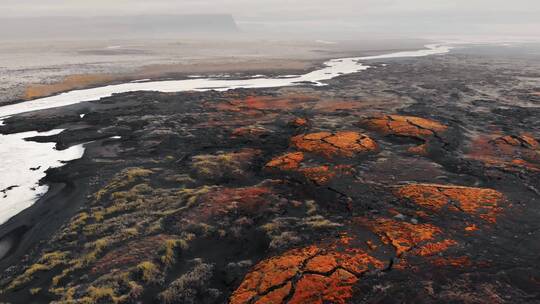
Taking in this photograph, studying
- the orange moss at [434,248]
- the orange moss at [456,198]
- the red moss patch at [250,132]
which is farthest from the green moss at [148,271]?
the red moss patch at [250,132]

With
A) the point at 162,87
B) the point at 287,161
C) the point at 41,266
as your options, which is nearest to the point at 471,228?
the point at 287,161

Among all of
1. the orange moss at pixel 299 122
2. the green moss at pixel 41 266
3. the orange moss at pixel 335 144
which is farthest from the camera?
the orange moss at pixel 299 122

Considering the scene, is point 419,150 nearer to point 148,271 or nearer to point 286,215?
point 286,215

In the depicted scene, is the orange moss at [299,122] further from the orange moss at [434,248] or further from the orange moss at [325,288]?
the orange moss at [325,288]

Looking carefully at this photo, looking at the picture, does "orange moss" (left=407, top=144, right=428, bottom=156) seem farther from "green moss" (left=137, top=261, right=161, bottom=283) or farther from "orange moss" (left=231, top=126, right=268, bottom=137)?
"green moss" (left=137, top=261, right=161, bottom=283)

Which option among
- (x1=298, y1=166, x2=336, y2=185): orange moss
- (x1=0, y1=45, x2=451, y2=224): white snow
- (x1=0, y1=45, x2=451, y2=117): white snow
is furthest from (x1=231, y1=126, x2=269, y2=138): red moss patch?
(x1=0, y1=45, x2=451, y2=117): white snow

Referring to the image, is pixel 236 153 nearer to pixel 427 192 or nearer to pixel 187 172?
pixel 187 172
